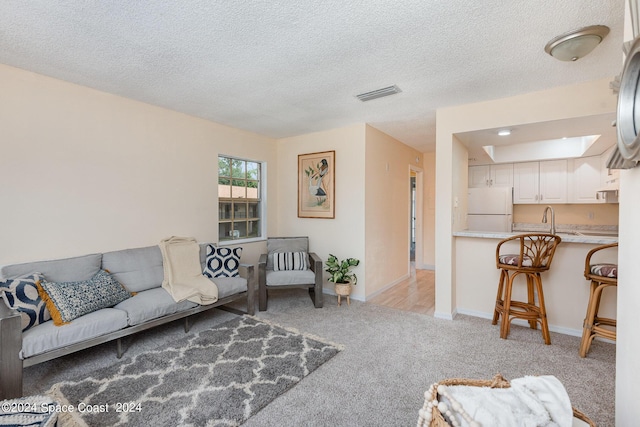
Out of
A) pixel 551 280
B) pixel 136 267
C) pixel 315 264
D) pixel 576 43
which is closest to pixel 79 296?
pixel 136 267

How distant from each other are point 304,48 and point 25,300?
273cm

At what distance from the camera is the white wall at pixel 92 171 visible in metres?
2.48

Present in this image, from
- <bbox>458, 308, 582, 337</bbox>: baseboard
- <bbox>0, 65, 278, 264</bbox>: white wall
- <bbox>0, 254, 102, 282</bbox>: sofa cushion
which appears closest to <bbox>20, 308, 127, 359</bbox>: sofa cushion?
<bbox>0, 254, 102, 282</bbox>: sofa cushion

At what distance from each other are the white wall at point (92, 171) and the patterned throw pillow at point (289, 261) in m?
0.95

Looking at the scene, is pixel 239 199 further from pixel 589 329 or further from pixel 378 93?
pixel 589 329

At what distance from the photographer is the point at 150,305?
2611 mm

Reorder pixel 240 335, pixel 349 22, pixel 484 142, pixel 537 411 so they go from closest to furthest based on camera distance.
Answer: pixel 537 411
pixel 349 22
pixel 240 335
pixel 484 142

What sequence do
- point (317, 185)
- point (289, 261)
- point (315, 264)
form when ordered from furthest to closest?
point (317, 185) < point (289, 261) < point (315, 264)

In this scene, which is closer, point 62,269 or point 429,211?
point 62,269

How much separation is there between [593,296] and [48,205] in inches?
190

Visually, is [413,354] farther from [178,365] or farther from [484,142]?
[484,142]

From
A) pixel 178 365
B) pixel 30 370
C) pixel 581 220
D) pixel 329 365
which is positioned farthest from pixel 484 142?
pixel 30 370

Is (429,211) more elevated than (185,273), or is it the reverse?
(429,211)

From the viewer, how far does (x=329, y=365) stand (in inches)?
92.1
